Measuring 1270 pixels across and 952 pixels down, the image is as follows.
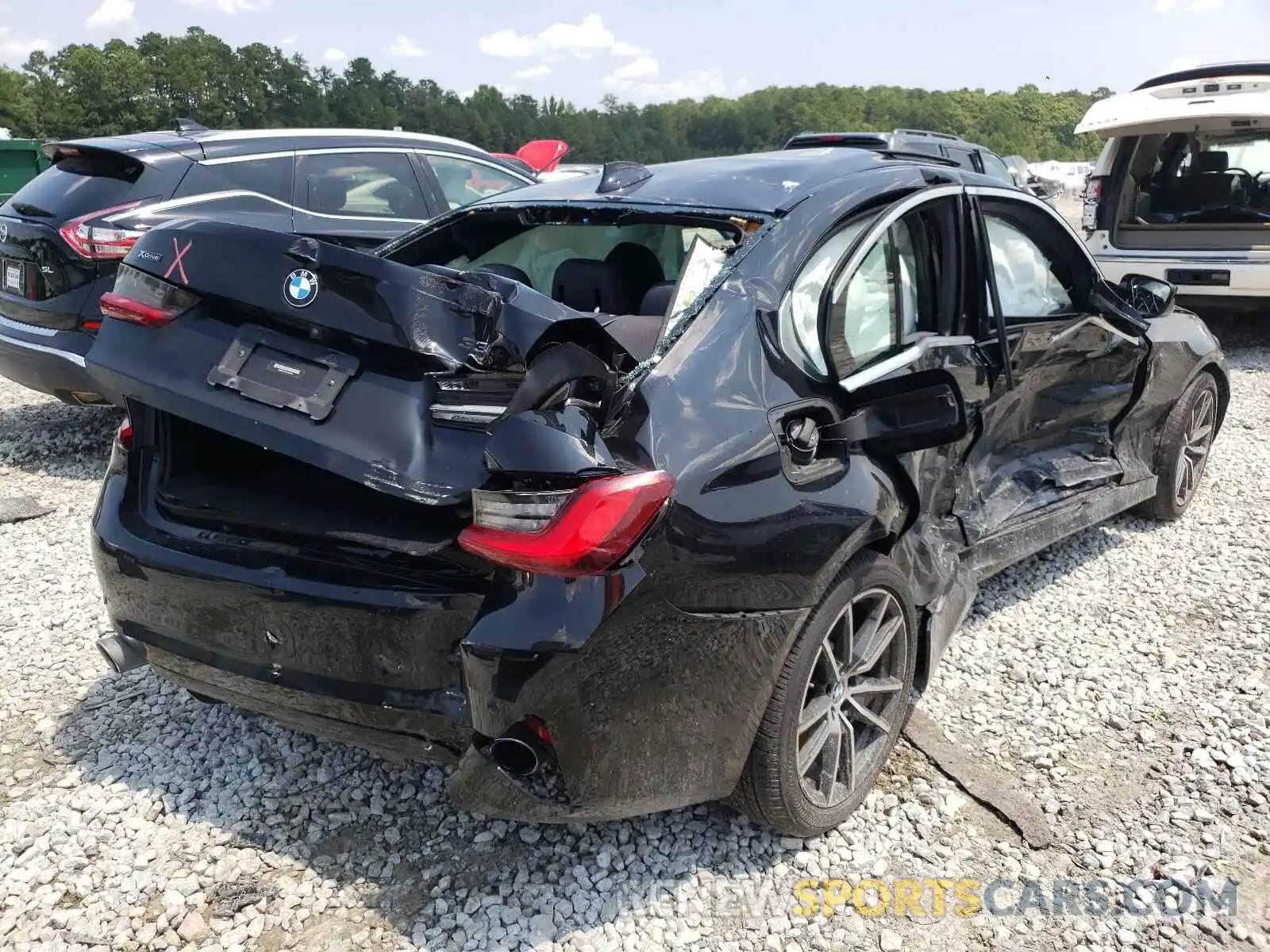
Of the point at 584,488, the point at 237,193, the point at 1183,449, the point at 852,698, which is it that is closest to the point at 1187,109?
the point at 1183,449

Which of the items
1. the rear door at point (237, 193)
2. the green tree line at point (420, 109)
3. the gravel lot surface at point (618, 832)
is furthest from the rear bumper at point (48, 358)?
the green tree line at point (420, 109)

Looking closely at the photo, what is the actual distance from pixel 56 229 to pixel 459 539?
4530 millimetres

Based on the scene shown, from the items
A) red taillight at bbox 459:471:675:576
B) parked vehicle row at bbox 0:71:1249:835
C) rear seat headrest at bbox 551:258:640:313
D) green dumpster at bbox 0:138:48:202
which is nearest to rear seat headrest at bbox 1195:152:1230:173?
parked vehicle row at bbox 0:71:1249:835

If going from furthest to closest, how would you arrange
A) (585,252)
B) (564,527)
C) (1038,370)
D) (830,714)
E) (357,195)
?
(357,195)
(1038,370)
(585,252)
(830,714)
(564,527)

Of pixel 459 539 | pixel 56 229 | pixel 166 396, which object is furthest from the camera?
pixel 56 229

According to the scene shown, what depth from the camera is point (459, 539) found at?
1.96 meters

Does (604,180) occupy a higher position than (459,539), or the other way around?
(604,180)

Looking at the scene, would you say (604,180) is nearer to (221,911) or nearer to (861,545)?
(861,545)

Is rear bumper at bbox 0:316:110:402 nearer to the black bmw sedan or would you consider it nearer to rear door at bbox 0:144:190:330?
rear door at bbox 0:144:190:330

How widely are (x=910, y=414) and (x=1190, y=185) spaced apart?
7.73 metres

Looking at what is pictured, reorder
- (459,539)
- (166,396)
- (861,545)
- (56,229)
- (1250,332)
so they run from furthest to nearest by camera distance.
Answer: (1250,332) → (56,229) → (861,545) → (166,396) → (459,539)

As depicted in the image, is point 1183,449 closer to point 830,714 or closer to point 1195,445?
point 1195,445

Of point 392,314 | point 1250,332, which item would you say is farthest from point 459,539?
point 1250,332

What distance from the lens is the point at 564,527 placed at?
1.87 metres
